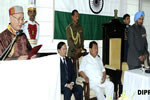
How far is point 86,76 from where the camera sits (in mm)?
2748

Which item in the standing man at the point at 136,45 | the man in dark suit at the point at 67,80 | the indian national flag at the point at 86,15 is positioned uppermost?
the indian national flag at the point at 86,15

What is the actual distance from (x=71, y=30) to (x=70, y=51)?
1.49 ft

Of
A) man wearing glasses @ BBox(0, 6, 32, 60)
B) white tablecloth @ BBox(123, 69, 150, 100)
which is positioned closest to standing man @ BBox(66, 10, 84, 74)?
white tablecloth @ BBox(123, 69, 150, 100)

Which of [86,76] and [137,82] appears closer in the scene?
[137,82]

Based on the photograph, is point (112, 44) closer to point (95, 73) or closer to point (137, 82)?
point (95, 73)

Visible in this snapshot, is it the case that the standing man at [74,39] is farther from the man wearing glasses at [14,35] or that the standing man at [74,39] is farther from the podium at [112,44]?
the man wearing glasses at [14,35]

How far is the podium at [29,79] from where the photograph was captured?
0.42 meters

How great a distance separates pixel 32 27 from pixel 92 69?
4.83 feet

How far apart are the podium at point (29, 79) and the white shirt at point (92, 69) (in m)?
2.39

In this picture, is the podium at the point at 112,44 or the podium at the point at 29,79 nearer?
the podium at the point at 29,79

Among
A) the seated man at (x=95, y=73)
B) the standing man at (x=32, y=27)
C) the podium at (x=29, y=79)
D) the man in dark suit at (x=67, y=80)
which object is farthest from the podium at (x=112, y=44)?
the podium at (x=29, y=79)

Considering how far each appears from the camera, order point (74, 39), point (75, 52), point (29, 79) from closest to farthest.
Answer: point (29, 79), point (75, 52), point (74, 39)

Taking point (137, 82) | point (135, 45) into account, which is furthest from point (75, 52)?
point (137, 82)

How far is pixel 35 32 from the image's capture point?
338 cm
